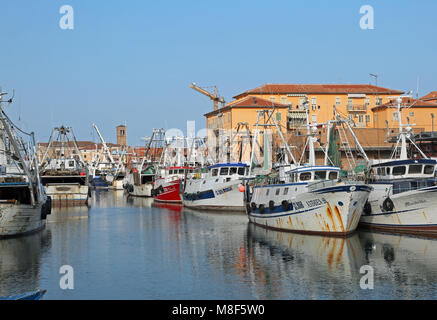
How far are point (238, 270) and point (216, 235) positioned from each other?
500 inches

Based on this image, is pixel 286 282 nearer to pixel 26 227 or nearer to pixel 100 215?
pixel 26 227

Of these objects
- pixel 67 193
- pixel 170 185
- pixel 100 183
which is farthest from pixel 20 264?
pixel 100 183

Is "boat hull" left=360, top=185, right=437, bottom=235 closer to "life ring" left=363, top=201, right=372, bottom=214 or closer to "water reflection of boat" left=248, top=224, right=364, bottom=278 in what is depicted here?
"life ring" left=363, top=201, right=372, bottom=214

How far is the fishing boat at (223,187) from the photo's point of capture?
188 ft

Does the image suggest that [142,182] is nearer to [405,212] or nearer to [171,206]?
[171,206]

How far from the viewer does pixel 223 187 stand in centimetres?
5775

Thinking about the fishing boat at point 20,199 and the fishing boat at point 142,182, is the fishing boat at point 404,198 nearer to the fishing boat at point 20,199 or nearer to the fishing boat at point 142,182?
the fishing boat at point 20,199

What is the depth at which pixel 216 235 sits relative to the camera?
4081cm

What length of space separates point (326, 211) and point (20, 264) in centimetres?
1667

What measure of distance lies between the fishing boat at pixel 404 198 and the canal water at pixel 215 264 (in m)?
1.26

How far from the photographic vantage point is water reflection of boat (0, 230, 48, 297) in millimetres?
25047

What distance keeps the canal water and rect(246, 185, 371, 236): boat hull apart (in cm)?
71

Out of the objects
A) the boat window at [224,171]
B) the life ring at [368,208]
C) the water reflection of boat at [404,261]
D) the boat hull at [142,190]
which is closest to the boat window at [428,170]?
the life ring at [368,208]
